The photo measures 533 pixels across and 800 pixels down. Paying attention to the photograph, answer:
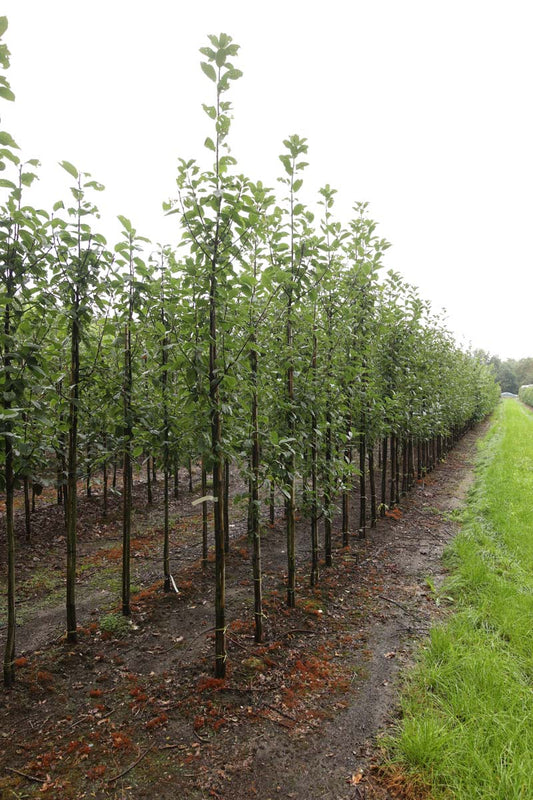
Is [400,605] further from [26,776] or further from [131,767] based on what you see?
[26,776]

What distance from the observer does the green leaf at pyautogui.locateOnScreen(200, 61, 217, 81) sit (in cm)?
323

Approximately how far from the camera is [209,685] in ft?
12.9

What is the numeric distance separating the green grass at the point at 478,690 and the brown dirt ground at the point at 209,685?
27cm

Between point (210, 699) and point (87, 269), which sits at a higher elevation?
point (87, 269)

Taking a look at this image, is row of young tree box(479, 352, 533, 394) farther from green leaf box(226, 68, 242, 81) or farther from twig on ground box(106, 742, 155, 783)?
twig on ground box(106, 742, 155, 783)

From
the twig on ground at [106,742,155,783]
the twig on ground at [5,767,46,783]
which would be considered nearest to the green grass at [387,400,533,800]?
the twig on ground at [106,742,155,783]

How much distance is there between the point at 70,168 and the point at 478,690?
601cm

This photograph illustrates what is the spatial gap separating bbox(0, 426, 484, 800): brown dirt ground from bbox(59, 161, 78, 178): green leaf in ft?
15.7

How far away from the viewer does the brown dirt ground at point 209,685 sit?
303 centimetres

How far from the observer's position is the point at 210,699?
3.79 meters

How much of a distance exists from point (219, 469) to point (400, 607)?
12.0 ft

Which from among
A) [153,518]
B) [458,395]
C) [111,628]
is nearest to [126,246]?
[111,628]

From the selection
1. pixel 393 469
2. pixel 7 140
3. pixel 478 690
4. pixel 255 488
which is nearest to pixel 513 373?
pixel 393 469

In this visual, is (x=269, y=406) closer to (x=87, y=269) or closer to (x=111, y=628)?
(x=87, y=269)
